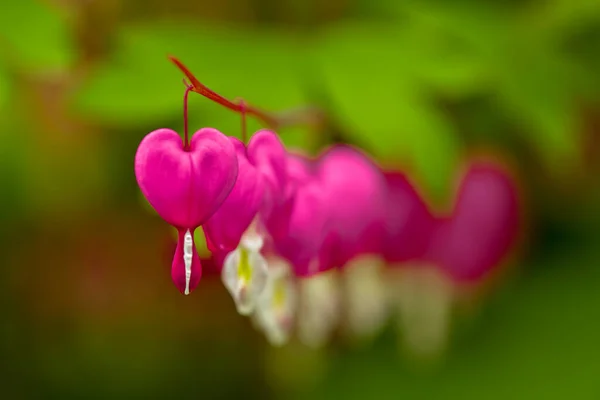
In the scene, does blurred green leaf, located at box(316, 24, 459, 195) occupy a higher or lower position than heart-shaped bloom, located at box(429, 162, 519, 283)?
higher

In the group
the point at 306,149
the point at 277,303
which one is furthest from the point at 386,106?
the point at 277,303

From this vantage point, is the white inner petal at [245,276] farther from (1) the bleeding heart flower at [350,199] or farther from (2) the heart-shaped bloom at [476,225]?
(2) the heart-shaped bloom at [476,225]

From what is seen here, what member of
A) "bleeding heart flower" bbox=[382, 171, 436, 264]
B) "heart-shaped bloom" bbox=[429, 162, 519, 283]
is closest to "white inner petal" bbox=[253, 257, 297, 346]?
"bleeding heart flower" bbox=[382, 171, 436, 264]

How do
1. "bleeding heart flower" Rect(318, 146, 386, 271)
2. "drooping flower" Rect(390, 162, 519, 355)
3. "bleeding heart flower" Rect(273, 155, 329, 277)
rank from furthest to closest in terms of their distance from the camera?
"drooping flower" Rect(390, 162, 519, 355), "bleeding heart flower" Rect(318, 146, 386, 271), "bleeding heart flower" Rect(273, 155, 329, 277)

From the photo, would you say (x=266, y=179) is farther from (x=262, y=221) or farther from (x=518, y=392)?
(x=518, y=392)

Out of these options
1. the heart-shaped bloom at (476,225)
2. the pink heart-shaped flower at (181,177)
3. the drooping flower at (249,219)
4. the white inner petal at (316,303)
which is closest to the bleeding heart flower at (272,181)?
the drooping flower at (249,219)

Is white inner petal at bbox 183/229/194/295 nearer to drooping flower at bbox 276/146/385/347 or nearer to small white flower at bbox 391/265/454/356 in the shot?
drooping flower at bbox 276/146/385/347

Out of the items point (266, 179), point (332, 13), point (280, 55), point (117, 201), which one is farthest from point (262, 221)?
point (117, 201)
